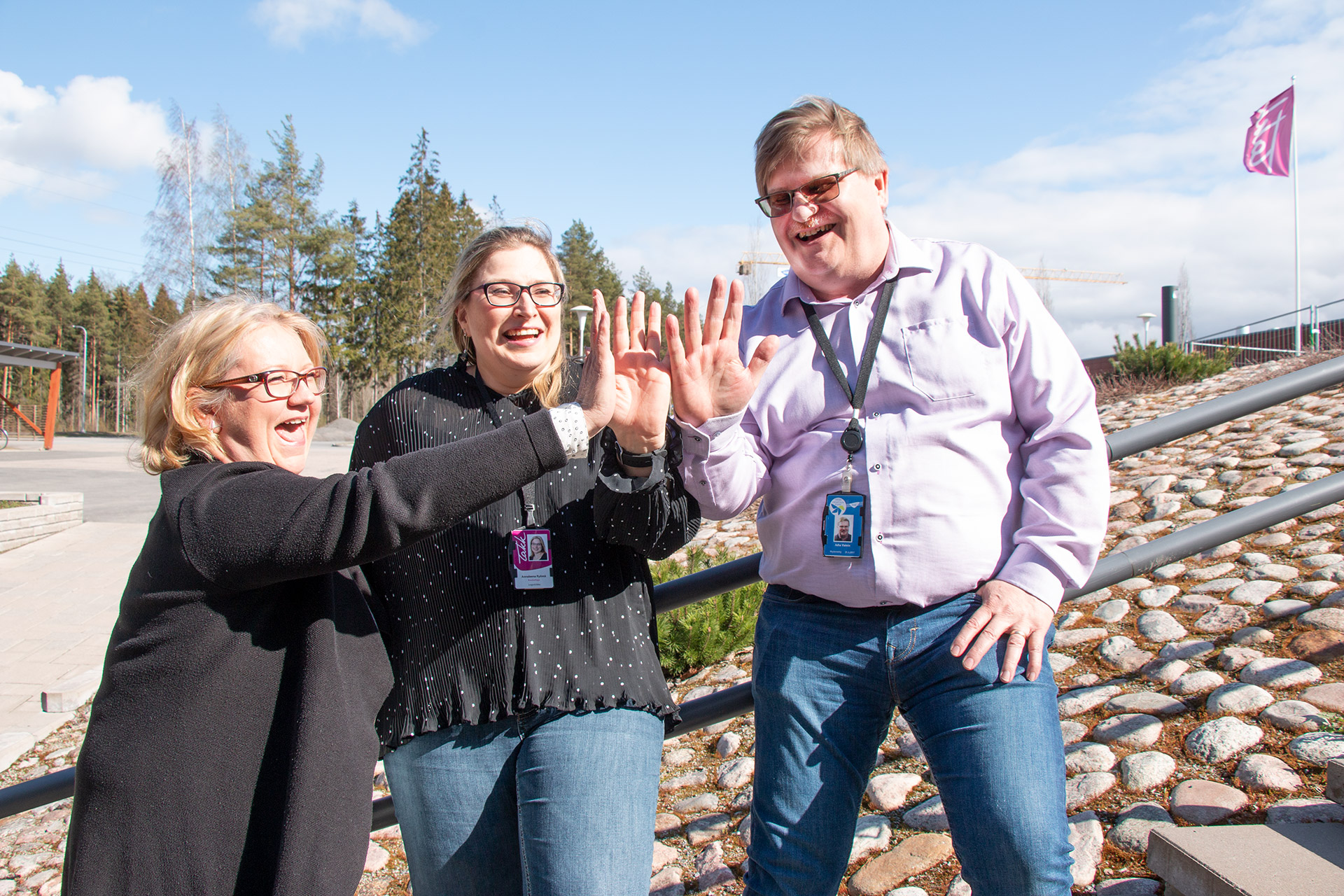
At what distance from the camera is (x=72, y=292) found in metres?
76.9

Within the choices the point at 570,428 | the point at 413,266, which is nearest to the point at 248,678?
the point at 570,428

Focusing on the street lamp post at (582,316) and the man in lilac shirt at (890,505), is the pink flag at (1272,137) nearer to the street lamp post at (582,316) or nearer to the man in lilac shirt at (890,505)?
the street lamp post at (582,316)

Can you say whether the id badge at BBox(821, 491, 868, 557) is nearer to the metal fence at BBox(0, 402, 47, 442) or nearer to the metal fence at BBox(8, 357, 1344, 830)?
the metal fence at BBox(8, 357, 1344, 830)

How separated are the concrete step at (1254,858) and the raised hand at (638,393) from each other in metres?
1.49

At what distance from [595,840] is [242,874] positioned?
2.02ft

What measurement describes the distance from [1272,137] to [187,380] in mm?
27136

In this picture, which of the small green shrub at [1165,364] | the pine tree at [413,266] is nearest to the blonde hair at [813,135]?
the small green shrub at [1165,364]

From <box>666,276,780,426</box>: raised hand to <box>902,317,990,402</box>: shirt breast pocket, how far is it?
306 millimetres

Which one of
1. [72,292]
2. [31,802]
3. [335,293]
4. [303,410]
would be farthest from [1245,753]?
[72,292]

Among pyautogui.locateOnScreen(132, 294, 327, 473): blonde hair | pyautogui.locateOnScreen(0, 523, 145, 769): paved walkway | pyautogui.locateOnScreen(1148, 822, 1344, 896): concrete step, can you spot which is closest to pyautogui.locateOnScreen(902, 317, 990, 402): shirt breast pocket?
pyautogui.locateOnScreen(1148, 822, 1344, 896): concrete step

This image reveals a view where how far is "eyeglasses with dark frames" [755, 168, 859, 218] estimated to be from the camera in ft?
6.22

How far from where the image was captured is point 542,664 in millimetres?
1752

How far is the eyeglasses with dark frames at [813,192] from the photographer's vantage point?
6.22 feet

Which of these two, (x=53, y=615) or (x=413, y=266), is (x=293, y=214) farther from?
(x=53, y=615)
